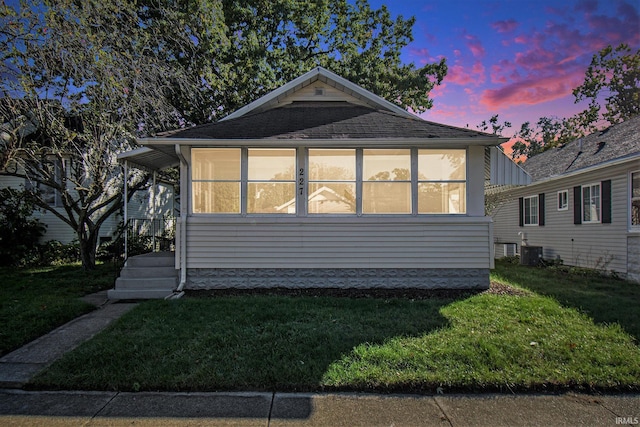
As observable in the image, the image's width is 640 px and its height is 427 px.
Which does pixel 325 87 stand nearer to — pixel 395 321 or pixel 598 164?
pixel 395 321

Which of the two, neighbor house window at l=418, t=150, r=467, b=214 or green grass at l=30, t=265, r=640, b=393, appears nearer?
green grass at l=30, t=265, r=640, b=393

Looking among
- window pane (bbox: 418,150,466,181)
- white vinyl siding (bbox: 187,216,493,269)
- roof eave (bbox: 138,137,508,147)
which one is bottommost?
white vinyl siding (bbox: 187,216,493,269)

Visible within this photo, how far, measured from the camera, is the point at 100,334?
4570 millimetres

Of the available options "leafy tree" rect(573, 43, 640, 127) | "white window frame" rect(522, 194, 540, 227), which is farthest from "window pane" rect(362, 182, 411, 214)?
"leafy tree" rect(573, 43, 640, 127)

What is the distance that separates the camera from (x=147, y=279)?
7105mm

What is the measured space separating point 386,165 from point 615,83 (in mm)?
29152

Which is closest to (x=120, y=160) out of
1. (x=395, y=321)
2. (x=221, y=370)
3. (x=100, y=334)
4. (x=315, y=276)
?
(x=100, y=334)

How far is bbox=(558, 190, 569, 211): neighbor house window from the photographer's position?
12.0 meters

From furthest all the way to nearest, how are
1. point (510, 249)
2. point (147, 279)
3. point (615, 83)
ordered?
point (615, 83) → point (510, 249) → point (147, 279)

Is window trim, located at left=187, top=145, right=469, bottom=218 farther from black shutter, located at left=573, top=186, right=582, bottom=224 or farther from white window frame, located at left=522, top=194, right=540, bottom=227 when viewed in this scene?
white window frame, located at left=522, top=194, right=540, bottom=227

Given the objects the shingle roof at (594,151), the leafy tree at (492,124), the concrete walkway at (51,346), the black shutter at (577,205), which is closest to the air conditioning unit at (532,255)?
the black shutter at (577,205)

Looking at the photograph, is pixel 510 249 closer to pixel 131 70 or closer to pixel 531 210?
pixel 531 210

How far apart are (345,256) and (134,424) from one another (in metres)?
4.98

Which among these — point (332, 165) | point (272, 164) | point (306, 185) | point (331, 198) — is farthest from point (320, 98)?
point (331, 198)
